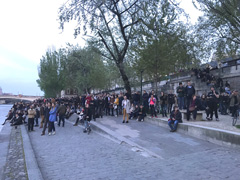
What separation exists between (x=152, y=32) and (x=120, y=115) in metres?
6.78

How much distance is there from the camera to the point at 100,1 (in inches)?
551

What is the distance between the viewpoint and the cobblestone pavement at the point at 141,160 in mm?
5104

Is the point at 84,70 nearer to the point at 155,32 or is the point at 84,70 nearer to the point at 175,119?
the point at 155,32

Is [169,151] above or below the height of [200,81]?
below

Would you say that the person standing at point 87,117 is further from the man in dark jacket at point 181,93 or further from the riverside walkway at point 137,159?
the man in dark jacket at point 181,93

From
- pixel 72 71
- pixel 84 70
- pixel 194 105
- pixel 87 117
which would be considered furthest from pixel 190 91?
pixel 72 71

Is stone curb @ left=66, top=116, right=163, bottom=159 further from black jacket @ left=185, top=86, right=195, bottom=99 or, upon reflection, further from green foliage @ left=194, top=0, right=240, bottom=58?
green foliage @ left=194, top=0, right=240, bottom=58

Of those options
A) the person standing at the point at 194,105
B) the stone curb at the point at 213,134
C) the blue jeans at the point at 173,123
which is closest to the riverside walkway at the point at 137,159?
the stone curb at the point at 213,134

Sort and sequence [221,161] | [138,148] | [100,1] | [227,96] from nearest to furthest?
[221,161] < [138,148] < [227,96] < [100,1]

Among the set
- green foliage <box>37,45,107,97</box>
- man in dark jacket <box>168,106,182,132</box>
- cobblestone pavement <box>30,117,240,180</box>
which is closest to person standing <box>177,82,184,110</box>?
man in dark jacket <box>168,106,182,132</box>

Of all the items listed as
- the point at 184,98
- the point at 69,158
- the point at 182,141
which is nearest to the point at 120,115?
the point at 184,98

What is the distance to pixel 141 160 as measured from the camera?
20.5 ft

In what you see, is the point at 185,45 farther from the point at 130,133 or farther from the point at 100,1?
the point at 130,133

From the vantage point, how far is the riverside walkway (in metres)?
5.14
